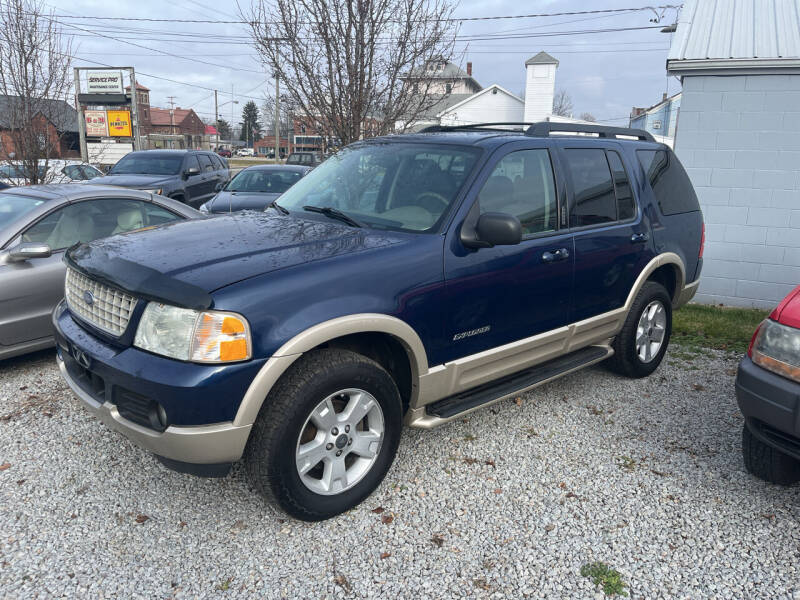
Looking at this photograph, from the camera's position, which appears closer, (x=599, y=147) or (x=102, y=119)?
(x=599, y=147)

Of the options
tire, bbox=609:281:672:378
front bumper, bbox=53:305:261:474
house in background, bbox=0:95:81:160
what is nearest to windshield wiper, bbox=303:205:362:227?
front bumper, bbox=53:305:261:474

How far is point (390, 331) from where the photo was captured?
10.2 ft

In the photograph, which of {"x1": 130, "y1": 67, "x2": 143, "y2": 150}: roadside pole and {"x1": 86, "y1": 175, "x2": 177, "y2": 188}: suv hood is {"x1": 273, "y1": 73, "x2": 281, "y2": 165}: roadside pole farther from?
{"x1": 130, "y1": 67, "x2": 143, "y2": 150}: roadside pole

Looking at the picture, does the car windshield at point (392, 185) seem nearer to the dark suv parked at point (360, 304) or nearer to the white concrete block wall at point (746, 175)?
the dark suv parked at point (360, 304)

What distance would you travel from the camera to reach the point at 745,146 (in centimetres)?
760

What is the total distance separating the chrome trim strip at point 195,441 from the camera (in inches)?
104

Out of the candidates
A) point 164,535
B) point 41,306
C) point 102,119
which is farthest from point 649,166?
point 102,119

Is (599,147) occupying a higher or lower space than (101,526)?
higher

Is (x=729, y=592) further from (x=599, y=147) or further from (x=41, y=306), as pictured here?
(x=41, y=306)

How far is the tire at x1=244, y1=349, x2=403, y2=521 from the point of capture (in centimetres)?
283

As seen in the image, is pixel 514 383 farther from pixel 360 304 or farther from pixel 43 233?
pixel 43 233

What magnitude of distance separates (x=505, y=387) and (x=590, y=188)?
1629mm

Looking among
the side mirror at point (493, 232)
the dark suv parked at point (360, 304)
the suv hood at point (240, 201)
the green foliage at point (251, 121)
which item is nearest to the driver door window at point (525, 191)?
the dark suv parked at point (360, 304)

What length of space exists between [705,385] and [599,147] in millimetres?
2272
